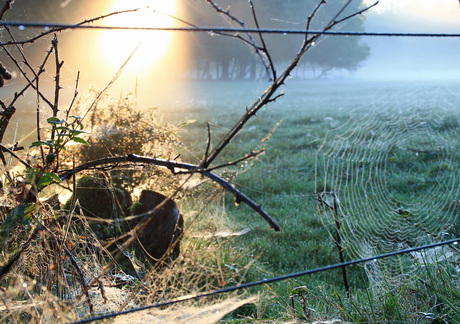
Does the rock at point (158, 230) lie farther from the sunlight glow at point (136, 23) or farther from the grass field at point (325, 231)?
the sunlight glow at point (136, 23)

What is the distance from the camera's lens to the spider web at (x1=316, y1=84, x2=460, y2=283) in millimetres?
3041

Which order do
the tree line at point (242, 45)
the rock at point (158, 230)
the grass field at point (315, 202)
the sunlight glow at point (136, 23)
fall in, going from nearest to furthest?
the sunlight glow at point (136, 23) → the grass field at point (315, 202) → the rock at point (158, 230) → the tree line at point (242, 45)

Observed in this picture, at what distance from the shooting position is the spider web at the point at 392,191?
3041 millimetres

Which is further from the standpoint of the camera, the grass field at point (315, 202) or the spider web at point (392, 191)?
the spider web at point (392, 191)

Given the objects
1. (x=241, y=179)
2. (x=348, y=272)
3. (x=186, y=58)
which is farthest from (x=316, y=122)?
(x=186, y=58)

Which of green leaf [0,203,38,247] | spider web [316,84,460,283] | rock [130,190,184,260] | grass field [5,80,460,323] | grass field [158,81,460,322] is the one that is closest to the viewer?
green leaf [0,203,38,247]

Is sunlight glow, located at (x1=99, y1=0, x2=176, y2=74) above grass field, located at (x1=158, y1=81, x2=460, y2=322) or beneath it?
above

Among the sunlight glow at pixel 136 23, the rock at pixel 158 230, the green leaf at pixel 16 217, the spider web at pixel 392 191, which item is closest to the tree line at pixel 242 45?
the sunlight glow at pixel 136 23

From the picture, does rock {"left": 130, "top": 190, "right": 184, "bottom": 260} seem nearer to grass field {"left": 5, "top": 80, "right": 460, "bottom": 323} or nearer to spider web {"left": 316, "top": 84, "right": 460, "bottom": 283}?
grass field {"left": 5, "top": 80, "right": 460, "bottom": 323}

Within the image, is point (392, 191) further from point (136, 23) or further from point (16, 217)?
point (16, 217)

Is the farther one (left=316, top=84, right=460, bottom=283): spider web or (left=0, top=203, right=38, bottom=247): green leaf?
(left=316, top=84, right=460, bottom=283): spider web

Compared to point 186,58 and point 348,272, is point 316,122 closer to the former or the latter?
point 348,272

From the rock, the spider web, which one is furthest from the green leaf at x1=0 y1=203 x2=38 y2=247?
the rock

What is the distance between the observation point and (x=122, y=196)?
118 inches
